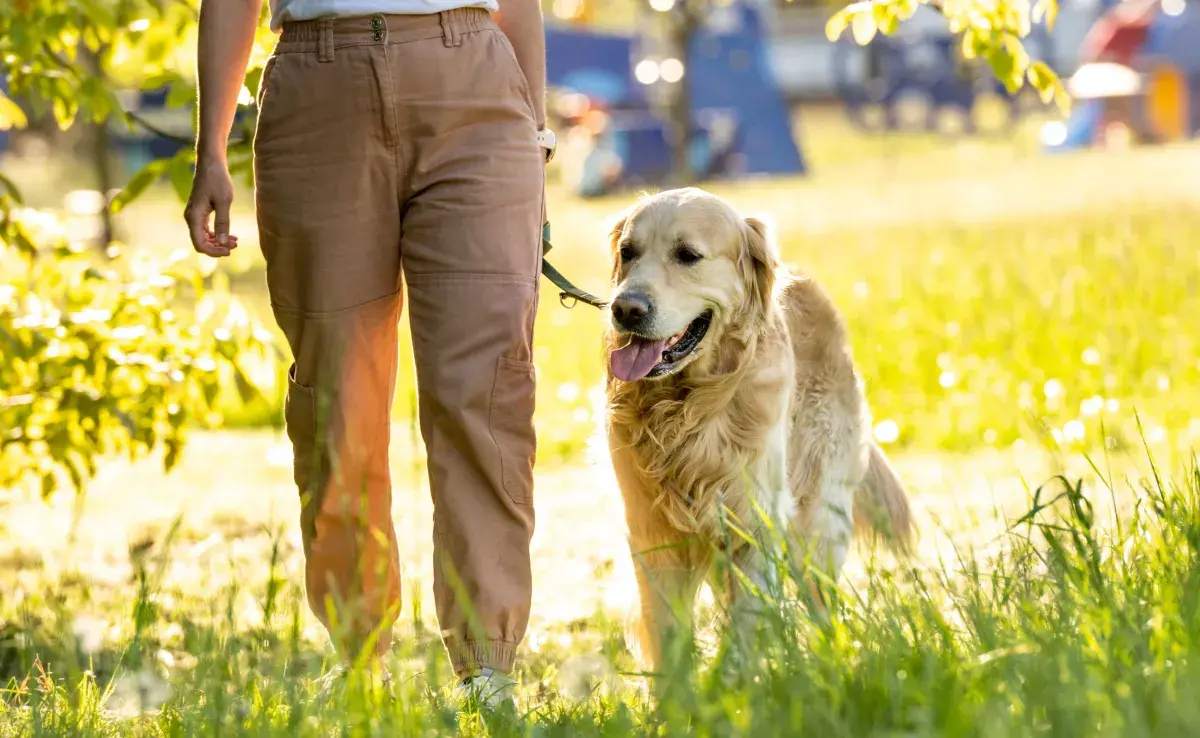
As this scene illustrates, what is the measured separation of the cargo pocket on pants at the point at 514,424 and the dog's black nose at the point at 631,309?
1.14 ft

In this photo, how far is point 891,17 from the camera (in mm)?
3715

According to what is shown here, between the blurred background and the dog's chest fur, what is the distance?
23 centimetres

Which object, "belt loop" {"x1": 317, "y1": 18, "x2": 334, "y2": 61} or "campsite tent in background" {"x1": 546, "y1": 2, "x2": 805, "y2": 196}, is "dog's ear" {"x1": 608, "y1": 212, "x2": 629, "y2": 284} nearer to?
"belt loop" {"x1": 317, "y1": 18, "x2": 334, "y2": 61}

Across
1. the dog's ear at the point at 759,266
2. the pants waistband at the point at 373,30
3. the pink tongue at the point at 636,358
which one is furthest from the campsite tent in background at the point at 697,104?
the pants waistband at the point at 373,30

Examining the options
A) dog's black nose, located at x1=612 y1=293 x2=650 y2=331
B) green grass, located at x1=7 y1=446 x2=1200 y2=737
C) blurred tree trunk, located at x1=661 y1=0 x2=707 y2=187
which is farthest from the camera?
blurred tree trunk, located at x1=661 y1=0 x2=707 y2=187

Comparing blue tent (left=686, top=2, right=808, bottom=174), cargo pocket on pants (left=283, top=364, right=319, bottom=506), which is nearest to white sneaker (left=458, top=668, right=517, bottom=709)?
cargo pocket on pants (left=283, top=364, right=319, bottom=506)

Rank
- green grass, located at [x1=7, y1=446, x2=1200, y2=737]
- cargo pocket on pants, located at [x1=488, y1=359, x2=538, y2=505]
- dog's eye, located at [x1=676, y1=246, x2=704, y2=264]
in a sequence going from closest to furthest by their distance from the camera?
green grass, located at [x1=7, y1=446, x2=1200, y2=737], cargo pocket on pants, located at [x1=488, y1=359, x2=538, y2=505], dog's eye, located at [x1=676, y1=246, x2=704, y2=264]

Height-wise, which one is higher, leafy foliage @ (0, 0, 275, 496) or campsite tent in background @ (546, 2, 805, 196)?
campsite tent in background @ (546, 2, 805, 196)

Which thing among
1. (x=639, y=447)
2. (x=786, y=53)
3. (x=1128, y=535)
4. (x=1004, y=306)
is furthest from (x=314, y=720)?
(x=786, y=53)

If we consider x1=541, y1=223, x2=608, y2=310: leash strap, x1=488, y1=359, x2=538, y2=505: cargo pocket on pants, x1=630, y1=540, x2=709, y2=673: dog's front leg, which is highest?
x1=541, y1=223, x2=608, y2=310: leash strap

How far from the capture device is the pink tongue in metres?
3.26

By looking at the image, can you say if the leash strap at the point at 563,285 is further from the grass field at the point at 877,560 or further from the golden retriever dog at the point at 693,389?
the grass field at the point at 877,560

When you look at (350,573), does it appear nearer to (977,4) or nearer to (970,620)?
(970,620)

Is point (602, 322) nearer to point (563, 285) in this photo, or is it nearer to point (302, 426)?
point (563, 285)
